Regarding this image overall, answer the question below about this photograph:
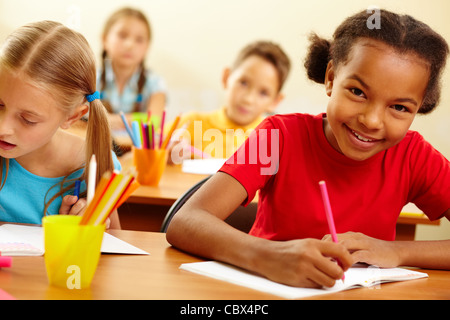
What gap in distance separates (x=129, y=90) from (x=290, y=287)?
3.55 m

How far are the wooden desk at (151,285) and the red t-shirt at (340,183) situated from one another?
11.9 inches

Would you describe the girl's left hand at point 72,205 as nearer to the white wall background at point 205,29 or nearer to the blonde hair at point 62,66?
the blonde hair at point 62,66

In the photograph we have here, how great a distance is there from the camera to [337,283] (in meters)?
0.99

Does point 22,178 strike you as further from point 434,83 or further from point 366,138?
point 434,83

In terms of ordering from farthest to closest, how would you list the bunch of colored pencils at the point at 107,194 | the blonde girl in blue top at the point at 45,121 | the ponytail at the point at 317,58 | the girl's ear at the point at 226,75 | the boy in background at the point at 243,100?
the girl's ear at the point at 226,75 → the boy in background at the point at 243,100 → the ponytail at the point at 317,58 → the blonde girl in blue top at the point at 45,121 → the bunch of colored pencils at the point at 107,194

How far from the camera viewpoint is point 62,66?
51.3 inches

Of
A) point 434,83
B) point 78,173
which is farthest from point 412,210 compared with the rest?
point 78,173

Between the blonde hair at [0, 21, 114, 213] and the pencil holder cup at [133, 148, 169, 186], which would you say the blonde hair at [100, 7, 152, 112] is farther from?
the blonde hair at [0, 21, 114, 213]

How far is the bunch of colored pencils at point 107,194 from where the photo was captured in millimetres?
824

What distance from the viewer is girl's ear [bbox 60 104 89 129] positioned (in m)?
1.38

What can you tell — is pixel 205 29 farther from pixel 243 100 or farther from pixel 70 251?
pixel 70 251

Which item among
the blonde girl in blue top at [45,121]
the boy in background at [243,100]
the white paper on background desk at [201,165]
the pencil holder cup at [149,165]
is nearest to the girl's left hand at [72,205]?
the blonde girl in blue top at [45,121]

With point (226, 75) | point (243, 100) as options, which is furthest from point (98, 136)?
point (226, 75)

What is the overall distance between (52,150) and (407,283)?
2.79ft
